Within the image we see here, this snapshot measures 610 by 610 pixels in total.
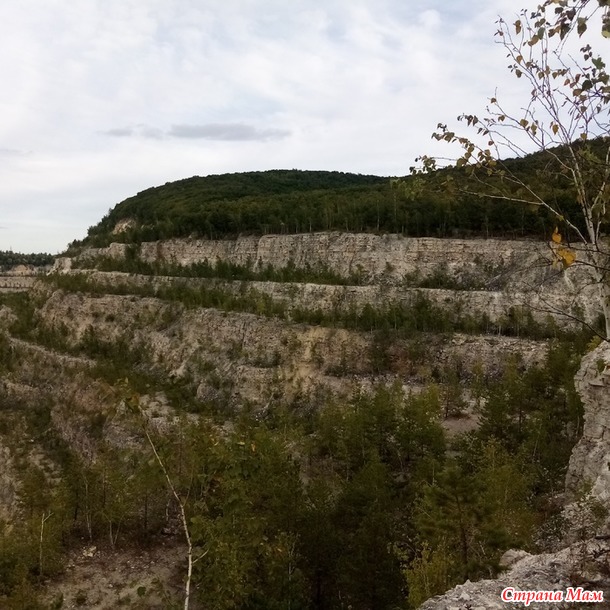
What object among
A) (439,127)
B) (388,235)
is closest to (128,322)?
(388,235)

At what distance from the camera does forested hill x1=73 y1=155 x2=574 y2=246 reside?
47.6 metres

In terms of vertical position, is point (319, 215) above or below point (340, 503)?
above

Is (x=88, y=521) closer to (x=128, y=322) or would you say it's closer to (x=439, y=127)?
(x=439, y=127)

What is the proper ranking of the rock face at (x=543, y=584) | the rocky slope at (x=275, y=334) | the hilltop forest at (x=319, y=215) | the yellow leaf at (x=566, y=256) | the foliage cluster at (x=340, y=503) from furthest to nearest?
the hilltop forest at (x=319, y=215)
the rocky slope at (x=275, y=334)
the foliage cluster at (x=340, y=503)
the rock face at (x=543, y=584)
the yellow leaf at (x=566, y=256)

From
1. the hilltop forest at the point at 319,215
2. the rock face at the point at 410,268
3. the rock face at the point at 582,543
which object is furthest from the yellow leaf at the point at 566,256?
the rock face at the point at 410,268

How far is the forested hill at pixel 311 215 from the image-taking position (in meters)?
47.6

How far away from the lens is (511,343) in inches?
1489

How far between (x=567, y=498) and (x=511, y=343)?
19.9 metres

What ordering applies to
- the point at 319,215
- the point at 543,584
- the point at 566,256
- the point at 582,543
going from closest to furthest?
the point at 566,256 → the point at 543,584 → the point at 582,543 → the point at 319,215

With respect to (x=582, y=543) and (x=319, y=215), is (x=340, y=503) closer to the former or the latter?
(x=582, y=543)

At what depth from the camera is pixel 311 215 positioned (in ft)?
188

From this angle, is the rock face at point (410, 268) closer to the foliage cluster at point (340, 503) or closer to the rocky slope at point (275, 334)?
the rocky slope at point (275, 334)

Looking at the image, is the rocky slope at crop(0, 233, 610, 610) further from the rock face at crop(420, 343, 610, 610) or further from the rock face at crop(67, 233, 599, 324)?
the rock face at crop(420, 343, 610, 610)

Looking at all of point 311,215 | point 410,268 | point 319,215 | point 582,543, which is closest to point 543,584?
point 582,543
